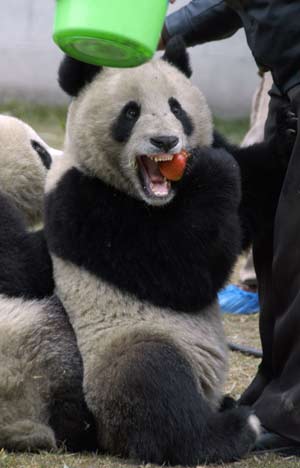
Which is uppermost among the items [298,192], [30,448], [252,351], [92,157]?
[298,192]

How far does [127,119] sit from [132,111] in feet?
0.14

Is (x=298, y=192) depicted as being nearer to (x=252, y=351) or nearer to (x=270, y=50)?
(x=270, y=50)

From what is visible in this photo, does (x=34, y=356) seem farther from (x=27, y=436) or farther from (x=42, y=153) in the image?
(x=42, y=153)

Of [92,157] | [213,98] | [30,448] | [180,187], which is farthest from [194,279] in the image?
[213,98]

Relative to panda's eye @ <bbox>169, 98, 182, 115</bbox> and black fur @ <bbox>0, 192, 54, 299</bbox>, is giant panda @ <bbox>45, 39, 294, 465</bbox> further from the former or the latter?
black fur @ <bbox>0, 192, 54, 299</bbox>

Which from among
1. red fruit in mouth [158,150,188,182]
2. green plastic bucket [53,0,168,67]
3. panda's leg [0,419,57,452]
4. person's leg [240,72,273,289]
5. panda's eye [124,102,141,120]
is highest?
green plastic bucket [53,0,168,67]

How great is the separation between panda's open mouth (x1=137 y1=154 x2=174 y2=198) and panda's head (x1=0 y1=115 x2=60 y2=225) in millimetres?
902

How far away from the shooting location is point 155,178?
14.4ft

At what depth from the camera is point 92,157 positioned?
4.44 m

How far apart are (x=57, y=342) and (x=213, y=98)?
1035cm

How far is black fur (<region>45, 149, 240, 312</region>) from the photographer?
14.0 feet

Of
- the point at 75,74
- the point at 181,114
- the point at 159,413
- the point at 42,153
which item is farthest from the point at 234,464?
the point at 42,153

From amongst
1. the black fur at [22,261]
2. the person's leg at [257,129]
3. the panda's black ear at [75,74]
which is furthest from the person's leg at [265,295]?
the person's leg at [257,129]

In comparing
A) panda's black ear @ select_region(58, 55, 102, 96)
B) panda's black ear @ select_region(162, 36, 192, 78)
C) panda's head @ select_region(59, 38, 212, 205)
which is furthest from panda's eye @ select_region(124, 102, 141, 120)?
panda's black ear @ select_region(162, 36, 192, 78)
